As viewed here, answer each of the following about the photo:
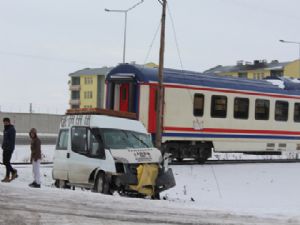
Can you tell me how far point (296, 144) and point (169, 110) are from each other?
8372mm

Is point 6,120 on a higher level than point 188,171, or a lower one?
higher

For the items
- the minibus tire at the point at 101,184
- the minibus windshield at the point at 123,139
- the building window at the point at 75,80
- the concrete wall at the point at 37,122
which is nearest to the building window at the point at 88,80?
the building window at the point at 75,80

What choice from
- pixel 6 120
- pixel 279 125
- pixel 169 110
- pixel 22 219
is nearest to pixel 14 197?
pixel 22 219

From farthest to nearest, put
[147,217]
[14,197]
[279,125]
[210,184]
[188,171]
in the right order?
1. [279,125]
2. [188,171]
3. [210,184]
4. [14,197]
5. [147,217]

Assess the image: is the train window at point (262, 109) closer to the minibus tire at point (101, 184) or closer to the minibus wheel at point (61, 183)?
the minibus wheel at point (61, 183)

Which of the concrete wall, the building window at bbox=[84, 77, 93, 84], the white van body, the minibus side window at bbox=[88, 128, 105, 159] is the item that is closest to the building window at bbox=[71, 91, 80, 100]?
the building window at bbox=[84, 77, 93, 84]

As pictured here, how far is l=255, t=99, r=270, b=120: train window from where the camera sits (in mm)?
26797

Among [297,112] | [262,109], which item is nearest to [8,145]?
[262,109]

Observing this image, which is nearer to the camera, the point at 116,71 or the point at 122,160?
the point at 122,160

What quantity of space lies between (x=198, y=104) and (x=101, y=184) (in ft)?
34.9

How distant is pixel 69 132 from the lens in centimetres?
1611

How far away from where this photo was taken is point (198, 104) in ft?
80.2

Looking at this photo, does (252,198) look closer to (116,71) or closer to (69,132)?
(69,132)

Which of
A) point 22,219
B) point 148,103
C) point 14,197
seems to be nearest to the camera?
point 22,219
